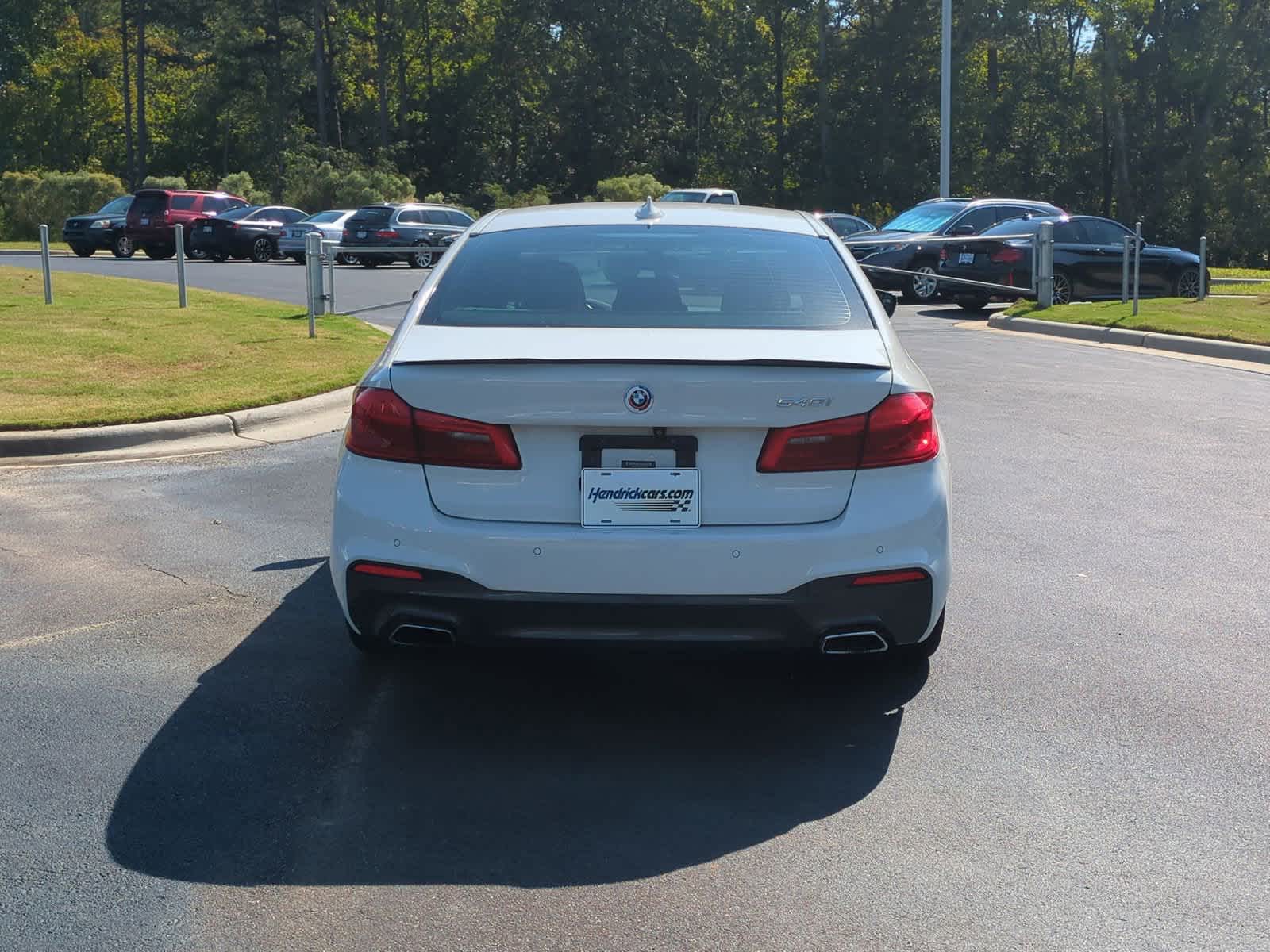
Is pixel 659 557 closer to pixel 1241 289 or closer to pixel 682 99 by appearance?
pixel 1241 289

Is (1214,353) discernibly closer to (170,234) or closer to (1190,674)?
(1190,674)

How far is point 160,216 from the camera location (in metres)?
35.6

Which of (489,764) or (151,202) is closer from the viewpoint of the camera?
(489,764)

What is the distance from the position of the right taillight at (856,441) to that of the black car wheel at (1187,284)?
65.0ft

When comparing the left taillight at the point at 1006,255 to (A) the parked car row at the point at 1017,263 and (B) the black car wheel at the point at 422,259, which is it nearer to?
(A) the parked car row at the point at 1017,263

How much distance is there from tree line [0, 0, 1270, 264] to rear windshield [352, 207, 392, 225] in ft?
66.7

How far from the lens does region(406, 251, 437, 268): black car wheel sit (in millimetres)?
33938

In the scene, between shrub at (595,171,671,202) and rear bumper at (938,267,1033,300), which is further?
shrub at (595,171,671,202)

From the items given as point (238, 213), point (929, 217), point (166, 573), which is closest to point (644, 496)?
point (166, 573)

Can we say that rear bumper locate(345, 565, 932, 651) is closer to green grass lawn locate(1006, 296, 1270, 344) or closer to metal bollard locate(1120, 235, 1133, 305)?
green grass lawn locate(1006, 296, 1270, 344)

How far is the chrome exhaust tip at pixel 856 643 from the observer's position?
461 centimetres

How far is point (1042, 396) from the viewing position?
41.8ft

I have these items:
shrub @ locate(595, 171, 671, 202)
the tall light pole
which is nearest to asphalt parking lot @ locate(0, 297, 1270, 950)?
the tall light pole

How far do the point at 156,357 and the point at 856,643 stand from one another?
33.8 ft
